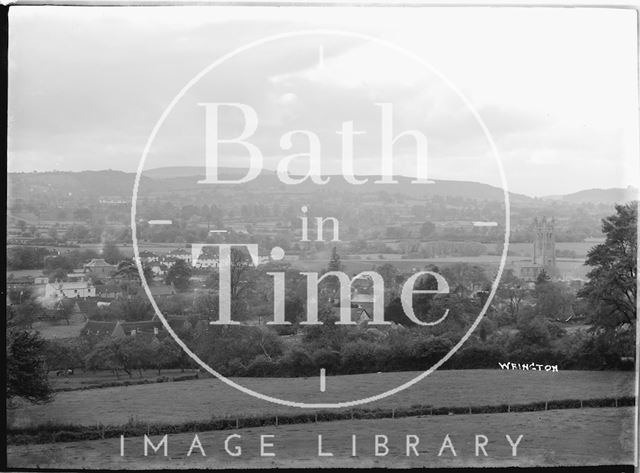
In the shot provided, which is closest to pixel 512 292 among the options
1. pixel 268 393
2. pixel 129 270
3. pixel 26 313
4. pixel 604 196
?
pixel 604 196

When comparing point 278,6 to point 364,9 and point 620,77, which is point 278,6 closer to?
point 364,9

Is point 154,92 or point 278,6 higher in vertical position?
point 278,6

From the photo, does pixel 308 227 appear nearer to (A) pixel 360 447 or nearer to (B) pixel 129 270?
(B) pixel 129 270

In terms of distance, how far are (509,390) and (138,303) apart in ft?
8.76

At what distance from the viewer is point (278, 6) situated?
6.98 meters

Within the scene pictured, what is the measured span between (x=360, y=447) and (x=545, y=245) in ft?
6.30

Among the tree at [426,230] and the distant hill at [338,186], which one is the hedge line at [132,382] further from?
the tree at [426,230]

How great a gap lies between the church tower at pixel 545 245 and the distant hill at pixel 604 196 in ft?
0.74

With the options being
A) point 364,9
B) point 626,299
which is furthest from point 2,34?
point 626,299

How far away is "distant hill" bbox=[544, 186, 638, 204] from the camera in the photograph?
23.0 ft

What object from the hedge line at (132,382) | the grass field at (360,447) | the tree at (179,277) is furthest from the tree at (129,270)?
the grass field at (360,447)

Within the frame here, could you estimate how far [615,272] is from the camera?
7.08 m

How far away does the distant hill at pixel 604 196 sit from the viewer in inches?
275

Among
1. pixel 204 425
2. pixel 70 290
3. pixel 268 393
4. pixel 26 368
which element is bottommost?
pixel 204 425
